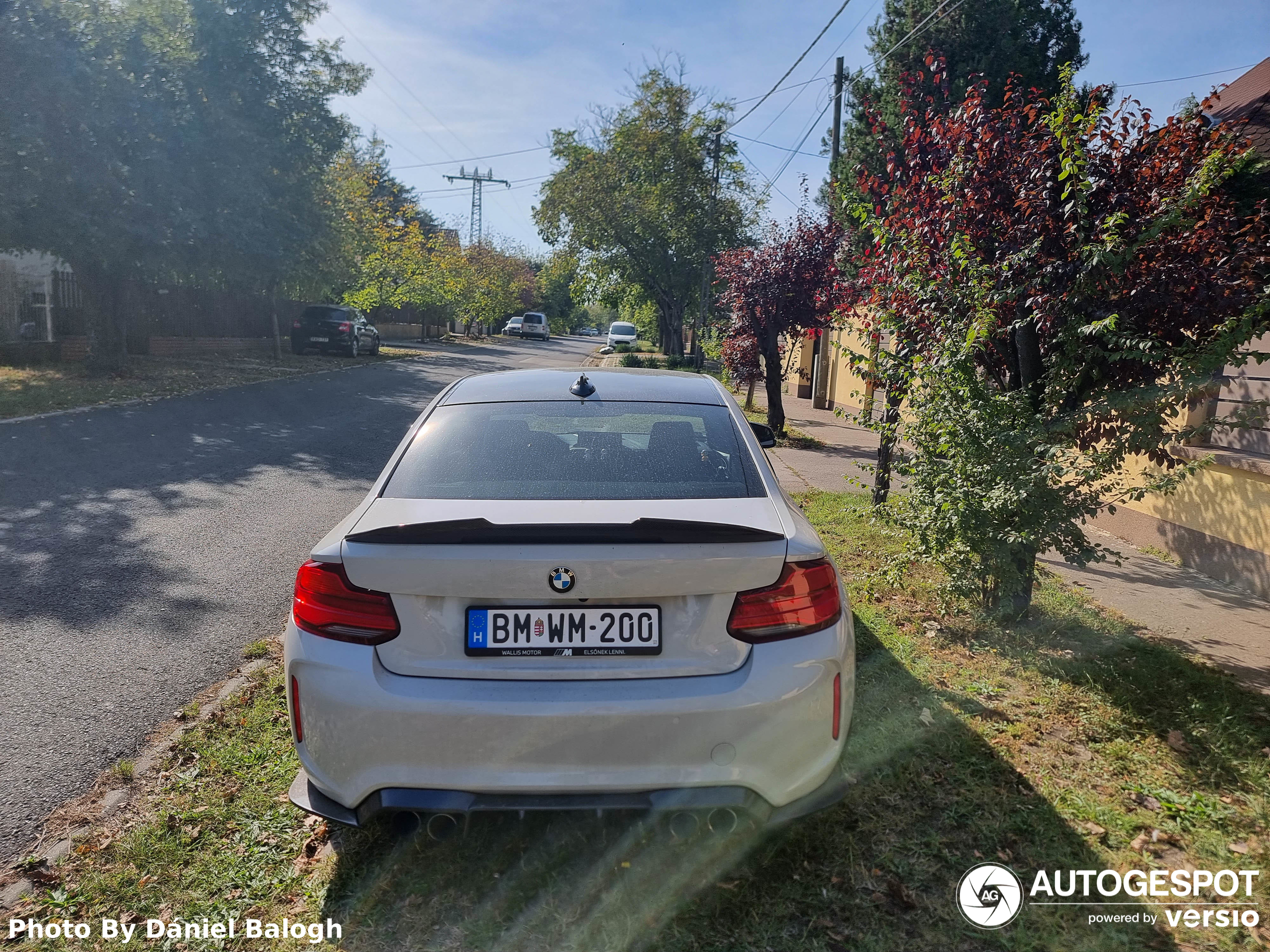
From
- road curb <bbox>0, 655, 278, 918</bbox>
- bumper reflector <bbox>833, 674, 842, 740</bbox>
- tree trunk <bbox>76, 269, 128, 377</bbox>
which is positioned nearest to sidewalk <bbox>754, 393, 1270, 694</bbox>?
bumper reflector <bbox>833, 674, 842, 740</bbox>

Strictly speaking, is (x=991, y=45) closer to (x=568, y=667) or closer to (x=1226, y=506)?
(x=1226, y=506)

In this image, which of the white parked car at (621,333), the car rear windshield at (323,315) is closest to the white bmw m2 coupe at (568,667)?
the car rear windshield at (323,315)

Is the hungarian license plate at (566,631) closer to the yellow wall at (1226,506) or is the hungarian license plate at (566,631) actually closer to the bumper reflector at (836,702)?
the bumper reflector at (836,702)

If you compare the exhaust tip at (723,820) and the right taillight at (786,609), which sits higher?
the right taillight at (786,609)

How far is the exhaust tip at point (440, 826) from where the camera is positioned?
A: 2721 millimetres

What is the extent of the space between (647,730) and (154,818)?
1928 millimetres

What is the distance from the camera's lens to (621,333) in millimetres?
54562

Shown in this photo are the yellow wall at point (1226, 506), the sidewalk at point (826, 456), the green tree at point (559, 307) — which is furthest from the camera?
the green tree at point (559, 307)

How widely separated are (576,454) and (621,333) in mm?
52087

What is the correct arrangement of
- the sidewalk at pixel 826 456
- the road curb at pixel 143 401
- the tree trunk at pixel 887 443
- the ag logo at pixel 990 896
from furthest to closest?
the road curb at pixel 143 401 < the sidewalk at pixel 826 456 < the tree trunk at pixel 887 443 < the ag logo at pixel 990 896

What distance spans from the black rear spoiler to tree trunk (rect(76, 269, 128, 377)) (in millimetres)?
18644

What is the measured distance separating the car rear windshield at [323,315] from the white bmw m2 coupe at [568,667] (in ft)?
99.1

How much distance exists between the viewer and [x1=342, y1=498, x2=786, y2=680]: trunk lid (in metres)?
2.50

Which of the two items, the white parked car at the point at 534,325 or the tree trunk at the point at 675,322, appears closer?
the tree trunk at the point at 675,322
